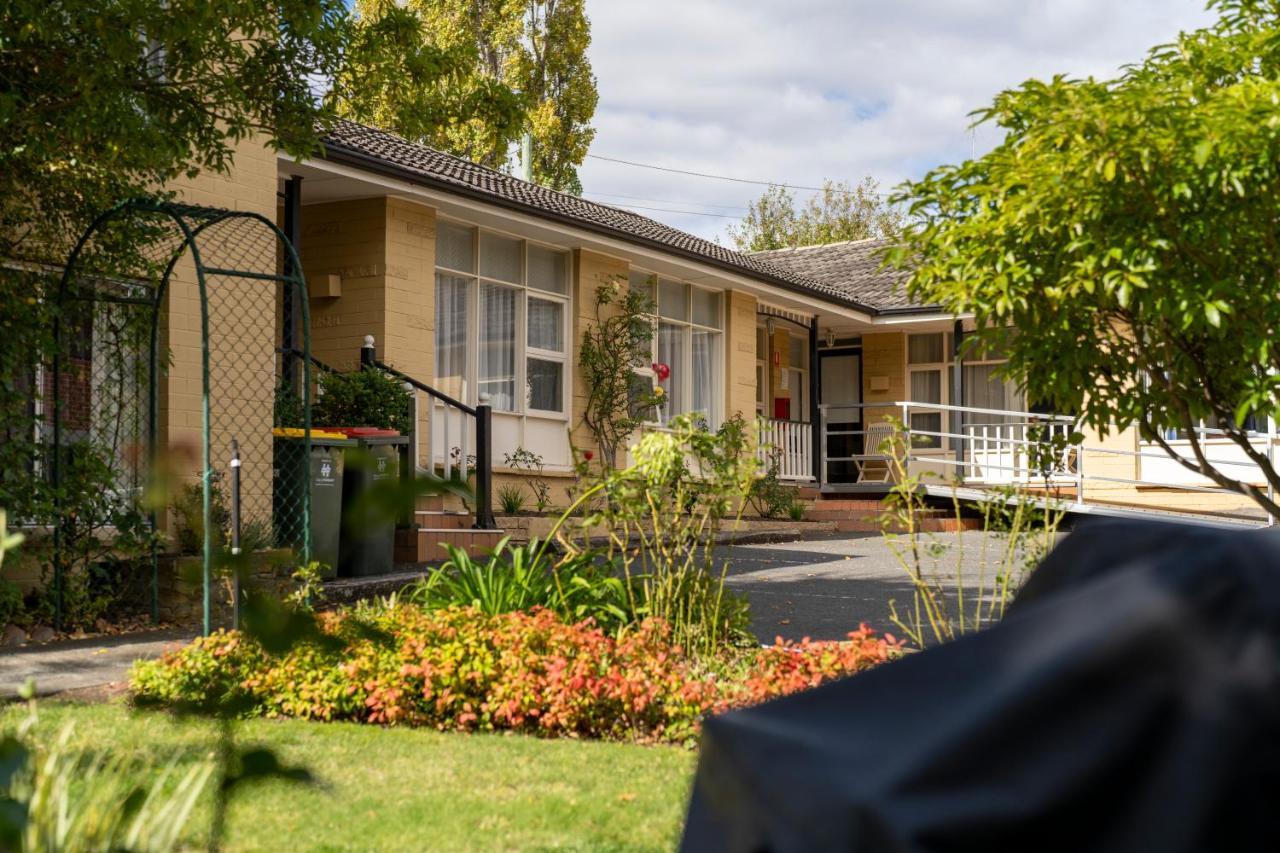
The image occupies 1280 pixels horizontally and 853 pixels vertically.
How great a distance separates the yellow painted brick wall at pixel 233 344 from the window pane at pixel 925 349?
1531cm

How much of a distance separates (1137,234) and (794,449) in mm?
15965

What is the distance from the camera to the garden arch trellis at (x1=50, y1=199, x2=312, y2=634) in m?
9.56

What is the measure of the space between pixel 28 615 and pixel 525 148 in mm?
21391

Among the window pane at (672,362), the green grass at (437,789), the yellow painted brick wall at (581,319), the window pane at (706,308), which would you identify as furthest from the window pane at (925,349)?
the green grass at (437,789)

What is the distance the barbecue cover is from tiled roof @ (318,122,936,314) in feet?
34.3

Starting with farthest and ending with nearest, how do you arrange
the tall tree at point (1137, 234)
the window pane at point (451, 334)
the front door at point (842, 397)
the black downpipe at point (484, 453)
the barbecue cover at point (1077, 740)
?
the front door at point (842, 397) → the window pane at point (451, 334) → the black downpipe at point (484, 453) → the tall tree at point (1137, 234) → the barbecue cover at point (1077, 740)

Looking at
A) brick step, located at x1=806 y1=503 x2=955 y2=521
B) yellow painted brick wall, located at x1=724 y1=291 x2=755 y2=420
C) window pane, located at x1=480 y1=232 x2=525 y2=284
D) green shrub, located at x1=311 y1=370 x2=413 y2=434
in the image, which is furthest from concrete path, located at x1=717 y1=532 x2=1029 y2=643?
window pane, located at x1=480 y1=232 x2=525 y2=284

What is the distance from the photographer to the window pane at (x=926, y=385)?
982 inches

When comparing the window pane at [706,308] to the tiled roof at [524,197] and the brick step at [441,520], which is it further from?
the brick step at [441,520]

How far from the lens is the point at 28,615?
30.1 ft

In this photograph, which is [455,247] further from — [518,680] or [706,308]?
[518,680]

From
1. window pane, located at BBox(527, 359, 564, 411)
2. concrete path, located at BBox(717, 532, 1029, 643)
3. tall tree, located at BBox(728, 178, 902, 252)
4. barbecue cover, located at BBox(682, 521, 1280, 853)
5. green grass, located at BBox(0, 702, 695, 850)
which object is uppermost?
tall tree, located at BBox(728, 178, 902, 252)

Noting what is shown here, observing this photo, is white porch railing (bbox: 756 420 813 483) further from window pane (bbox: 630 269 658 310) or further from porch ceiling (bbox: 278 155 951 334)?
window pane (bbox: 630 269 658 310)

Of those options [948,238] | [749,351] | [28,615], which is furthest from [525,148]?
[948,238]
